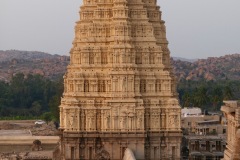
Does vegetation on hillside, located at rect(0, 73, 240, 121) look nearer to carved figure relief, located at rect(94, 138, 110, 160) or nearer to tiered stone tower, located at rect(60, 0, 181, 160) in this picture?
tiered stone tower, located at rect(60, 0, 181, 160)

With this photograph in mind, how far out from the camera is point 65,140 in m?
34.1

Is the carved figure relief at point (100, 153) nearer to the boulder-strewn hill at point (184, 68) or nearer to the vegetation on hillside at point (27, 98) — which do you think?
the vegetation on hillside at point (27, 98)

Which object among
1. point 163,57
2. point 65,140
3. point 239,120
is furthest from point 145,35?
point 239,120

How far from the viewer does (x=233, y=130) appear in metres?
19.4

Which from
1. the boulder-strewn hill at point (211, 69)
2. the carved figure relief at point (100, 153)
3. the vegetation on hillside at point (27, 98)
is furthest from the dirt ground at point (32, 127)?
the boulder-strewn hill at point (211, 69)

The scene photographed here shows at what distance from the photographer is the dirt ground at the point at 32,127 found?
54.9 meters

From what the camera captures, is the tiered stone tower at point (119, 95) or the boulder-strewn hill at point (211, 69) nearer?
the tiered stone tower at point (119, 95)

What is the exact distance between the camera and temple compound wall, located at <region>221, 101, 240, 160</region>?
679 inches

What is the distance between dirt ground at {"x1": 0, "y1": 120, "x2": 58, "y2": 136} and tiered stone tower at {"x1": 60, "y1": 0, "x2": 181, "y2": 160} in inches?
780

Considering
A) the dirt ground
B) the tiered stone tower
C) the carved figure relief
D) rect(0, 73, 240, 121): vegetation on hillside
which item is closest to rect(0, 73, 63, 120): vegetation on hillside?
rect(0, 73, 240, 121): vegetation on hillside

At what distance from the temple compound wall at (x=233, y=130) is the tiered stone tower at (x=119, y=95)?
13367 mm

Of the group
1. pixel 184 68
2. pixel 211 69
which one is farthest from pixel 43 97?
pixel 184 68

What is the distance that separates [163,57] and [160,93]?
2125 mm

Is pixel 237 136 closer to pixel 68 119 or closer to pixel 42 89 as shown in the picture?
pixel 68 119
